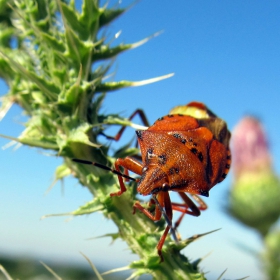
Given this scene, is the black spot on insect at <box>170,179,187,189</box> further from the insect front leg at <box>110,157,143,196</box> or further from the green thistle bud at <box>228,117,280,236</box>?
the green thistle bud at <box>228,117,280,236</box>

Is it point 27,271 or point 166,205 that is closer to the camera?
point 166,205

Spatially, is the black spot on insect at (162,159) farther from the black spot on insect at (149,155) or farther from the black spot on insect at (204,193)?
the black spot on insect at (204,193)

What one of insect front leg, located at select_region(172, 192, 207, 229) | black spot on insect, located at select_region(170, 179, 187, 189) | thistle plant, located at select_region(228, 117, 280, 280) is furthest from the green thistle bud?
black spot on insect, located at select_region(170, 179, 187, 189)

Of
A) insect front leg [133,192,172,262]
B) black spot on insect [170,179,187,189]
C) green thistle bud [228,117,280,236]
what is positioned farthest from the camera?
green thistle bud [228,117,280,236]

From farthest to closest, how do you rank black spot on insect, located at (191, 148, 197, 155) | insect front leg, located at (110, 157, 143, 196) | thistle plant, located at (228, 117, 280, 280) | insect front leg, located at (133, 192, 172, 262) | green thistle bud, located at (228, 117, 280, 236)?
green thistle bud, located at (228, 117, 280, 236) → thistle plant, located at (228, 117, 280, 280) → black spot on insect, located at (191, 148, 197, 155) → insect front leg, located at (110, 157, 143, 196) → insect front leg, located at (133, 192, 172, 262)

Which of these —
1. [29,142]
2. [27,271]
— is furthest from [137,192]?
[27,271]

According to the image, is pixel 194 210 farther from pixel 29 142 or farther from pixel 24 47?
pixel 24 47

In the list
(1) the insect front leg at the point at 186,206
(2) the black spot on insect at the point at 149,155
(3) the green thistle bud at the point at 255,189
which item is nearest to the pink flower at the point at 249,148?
(3) the green thistle bud at the point at 255,189
